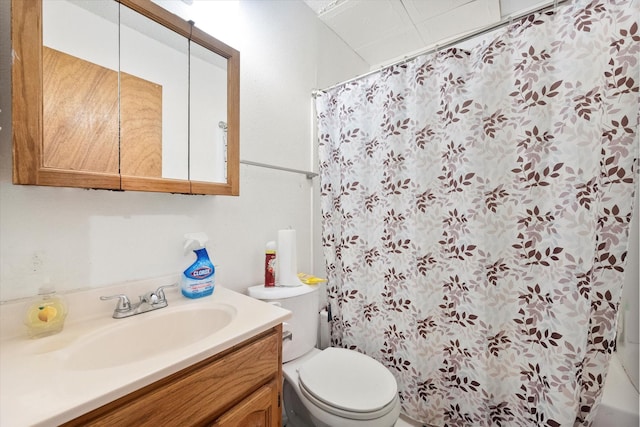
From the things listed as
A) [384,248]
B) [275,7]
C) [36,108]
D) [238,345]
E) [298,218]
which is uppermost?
[275,7]

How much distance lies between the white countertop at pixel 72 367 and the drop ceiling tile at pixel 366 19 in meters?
1.82

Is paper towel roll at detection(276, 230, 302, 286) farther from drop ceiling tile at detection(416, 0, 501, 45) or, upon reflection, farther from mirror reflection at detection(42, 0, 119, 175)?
drop ceiling tile at detection(416, 0, 501, 45)

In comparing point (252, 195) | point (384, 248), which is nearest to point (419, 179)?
point (384, 248)

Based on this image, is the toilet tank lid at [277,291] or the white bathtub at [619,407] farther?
the toilet tank lid at [277,291]

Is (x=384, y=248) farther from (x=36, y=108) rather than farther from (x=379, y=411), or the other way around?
(x=36, y=108)

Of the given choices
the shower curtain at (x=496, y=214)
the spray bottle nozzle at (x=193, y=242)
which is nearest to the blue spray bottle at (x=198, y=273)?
the spray bottle nozzle at (x=193, y=242)

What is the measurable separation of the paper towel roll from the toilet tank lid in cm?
4

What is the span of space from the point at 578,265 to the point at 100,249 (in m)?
1.64

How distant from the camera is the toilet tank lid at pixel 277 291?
3.88 feet

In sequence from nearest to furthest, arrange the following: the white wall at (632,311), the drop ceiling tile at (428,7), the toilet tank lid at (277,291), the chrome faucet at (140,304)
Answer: the chrome faucet at (140,304) < the white wall at (632,311) < the toilet tank lid at (277,291) < the drop ceiling tile at (428,7)

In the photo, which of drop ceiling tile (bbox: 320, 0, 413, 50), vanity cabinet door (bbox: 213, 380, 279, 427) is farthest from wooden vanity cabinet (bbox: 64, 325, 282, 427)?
drop ceiling tile (bbox: 320, 0, 413, 50)

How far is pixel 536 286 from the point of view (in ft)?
3.31

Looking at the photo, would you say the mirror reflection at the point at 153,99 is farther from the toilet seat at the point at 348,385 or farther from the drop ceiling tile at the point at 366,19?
the drop ceiling tile at the point at 366,19

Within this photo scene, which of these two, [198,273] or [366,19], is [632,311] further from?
[366,19]
